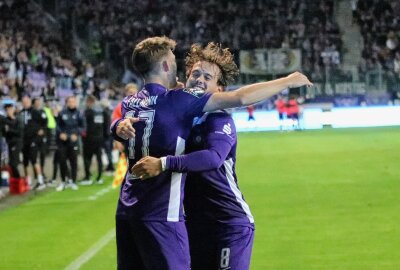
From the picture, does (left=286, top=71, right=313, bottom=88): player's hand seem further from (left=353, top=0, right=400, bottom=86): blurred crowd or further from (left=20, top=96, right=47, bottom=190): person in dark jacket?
(left=353, top=0, right=400, bottom=86): blurred crowd

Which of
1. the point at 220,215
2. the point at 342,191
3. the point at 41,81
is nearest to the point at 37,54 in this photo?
the point at 41,81

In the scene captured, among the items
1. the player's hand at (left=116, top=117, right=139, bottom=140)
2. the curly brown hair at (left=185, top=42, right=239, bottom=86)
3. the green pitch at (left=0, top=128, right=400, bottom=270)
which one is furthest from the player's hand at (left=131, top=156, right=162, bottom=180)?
the green pitch at (left=0, top=128, right=400, bottom=270)

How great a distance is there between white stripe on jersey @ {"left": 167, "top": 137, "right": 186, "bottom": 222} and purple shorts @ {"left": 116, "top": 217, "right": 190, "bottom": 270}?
4 cm

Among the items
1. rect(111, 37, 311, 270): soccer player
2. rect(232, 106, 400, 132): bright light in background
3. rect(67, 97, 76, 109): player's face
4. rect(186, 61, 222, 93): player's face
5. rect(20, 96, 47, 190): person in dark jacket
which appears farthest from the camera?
rect(232, 106, 400, 132): bright light in background

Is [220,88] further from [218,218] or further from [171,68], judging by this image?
[218,218]

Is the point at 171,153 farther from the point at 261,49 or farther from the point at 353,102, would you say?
the point at 261,49

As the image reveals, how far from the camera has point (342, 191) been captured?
15.4 m

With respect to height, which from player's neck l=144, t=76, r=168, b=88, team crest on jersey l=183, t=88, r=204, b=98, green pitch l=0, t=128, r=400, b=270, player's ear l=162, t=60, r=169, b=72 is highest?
player's ear l=162, t=60, r=169, b=72

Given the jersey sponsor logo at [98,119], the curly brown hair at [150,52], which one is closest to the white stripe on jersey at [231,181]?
the curly brown hair at [150,52]

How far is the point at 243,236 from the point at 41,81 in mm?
28465

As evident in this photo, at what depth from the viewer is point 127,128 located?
480 centimetres

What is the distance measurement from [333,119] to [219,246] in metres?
30.8

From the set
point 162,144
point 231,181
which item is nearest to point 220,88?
point 231,181

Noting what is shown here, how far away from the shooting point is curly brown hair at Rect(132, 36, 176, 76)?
4809 mm
